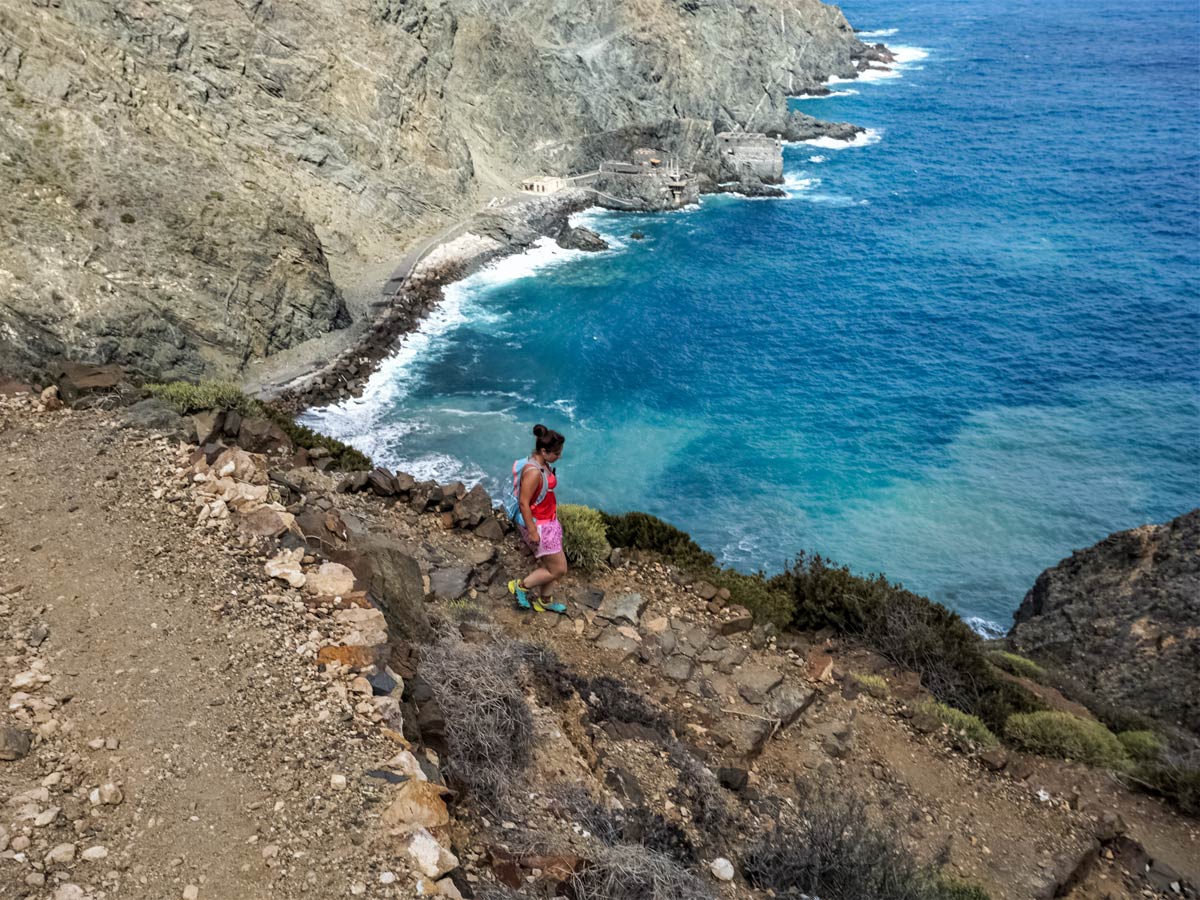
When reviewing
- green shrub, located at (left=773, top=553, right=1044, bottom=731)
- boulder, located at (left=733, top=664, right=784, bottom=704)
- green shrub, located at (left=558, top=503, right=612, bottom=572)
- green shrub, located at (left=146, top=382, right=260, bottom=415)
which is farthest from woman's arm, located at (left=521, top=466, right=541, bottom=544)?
green shrub, located at (left=146, top=382, right=260, bottom=415)

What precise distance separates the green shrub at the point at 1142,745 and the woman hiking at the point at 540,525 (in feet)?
Answer: 27.1

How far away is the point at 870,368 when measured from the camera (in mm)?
39312

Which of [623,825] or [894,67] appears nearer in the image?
[623,825]

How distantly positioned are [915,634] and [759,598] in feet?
7.72

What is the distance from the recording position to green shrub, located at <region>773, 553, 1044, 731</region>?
11.8 metres

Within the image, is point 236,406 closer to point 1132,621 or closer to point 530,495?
point 530,495

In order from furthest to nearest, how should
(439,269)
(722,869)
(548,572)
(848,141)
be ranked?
(848,141), (439,269), (548,572), (722,869)

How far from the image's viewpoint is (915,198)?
61531mm

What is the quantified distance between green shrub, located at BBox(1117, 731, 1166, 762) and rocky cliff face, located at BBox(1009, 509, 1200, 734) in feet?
9.69

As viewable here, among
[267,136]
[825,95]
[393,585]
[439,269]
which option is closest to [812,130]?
[825,95]

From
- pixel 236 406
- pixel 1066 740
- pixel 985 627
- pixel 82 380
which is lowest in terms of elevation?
pixel 985 627

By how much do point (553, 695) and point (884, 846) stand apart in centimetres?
355

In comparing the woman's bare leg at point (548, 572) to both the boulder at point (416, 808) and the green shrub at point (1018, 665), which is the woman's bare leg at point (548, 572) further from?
the green shrub at point (1018, 665)

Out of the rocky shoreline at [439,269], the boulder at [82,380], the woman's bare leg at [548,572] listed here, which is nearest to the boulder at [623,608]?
the woman's bare leg at [548,572]
